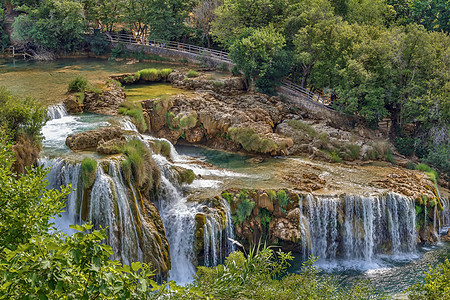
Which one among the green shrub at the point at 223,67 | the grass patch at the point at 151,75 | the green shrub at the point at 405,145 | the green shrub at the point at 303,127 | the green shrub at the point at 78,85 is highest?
the green shrub at the point at 223,67

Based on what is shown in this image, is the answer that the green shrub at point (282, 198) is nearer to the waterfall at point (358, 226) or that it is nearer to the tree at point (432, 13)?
the waterfall at point (358, 226)

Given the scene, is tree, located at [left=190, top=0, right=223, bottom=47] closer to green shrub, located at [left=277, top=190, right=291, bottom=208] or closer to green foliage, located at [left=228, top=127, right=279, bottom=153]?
green foliage, located at [left=228, top=127, right=279, bottom=153]

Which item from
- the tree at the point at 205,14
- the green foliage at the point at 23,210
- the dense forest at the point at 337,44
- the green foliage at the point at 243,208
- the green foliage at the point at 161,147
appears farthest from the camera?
the tree at the point at 205,14

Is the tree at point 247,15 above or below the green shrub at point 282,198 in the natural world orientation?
above

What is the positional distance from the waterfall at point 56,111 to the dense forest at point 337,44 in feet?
43.2

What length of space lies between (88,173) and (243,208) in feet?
24.3

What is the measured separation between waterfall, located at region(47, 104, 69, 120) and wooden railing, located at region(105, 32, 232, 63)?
15.7 meters

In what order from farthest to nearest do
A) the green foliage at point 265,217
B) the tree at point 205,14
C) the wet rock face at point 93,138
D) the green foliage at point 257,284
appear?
the tree at point 205,14 < the green foliage at point 265,217 < the wet rock face at point 93,138 < the green foliage at point 257,284

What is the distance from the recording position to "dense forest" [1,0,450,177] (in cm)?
2970

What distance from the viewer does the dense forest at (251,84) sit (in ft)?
23.0

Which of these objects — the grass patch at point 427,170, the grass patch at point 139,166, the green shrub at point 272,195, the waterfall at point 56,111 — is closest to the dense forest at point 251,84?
the grass patch at point 427,170

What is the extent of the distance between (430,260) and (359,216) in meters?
3.88

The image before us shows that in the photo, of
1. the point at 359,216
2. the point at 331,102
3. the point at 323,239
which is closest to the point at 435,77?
the point at 331,102

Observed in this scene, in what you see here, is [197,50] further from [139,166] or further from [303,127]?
[139,166]
